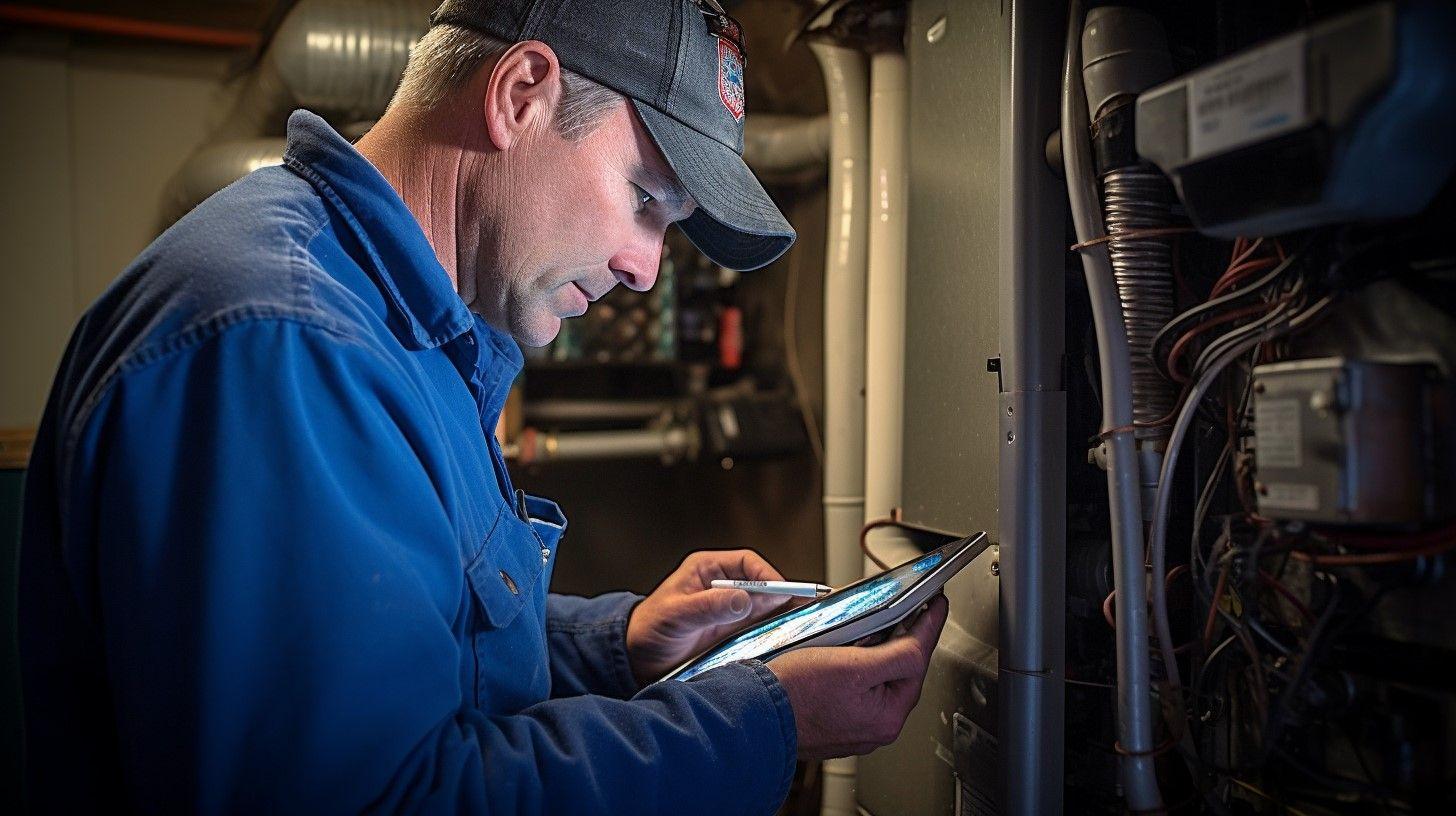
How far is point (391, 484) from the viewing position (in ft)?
2.04

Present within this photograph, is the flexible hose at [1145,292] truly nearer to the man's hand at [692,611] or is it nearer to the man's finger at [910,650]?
the man's finger at [910,650]

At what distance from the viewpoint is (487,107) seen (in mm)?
790

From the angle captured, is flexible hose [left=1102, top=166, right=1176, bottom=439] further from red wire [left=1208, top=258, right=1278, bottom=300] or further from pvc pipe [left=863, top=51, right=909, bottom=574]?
pvc pipe [left=863, top=51, right=909, bottom=574]

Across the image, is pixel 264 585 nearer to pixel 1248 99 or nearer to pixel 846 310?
pixel 1248 99

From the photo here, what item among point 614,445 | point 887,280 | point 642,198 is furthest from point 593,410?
point 642,198

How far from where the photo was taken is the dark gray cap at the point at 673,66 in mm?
805

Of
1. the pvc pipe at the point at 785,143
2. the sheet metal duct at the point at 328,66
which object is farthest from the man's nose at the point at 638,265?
the sheet metal duct at the point at 328,66

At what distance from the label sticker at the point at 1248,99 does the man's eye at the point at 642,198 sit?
1.55ft

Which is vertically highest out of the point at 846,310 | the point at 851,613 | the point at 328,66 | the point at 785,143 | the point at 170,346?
the point at 328,66

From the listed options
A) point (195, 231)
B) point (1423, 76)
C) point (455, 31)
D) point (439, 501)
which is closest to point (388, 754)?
point (439, 501)

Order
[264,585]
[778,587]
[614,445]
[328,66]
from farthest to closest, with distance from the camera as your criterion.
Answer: [614,445] < [328,66] < [778,587] < [264,585]

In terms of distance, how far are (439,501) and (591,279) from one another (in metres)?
0.31

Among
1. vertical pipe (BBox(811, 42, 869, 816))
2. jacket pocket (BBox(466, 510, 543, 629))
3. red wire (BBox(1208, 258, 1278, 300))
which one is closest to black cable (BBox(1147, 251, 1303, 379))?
red wire (BBox(1208, 258, 1278, 300))

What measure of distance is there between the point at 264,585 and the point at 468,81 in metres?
0.47
